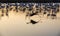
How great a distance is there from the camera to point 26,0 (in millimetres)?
1539

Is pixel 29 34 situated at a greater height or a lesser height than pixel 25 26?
lesser

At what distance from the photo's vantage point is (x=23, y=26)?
61.6 inches

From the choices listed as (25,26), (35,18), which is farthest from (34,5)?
(25,26)

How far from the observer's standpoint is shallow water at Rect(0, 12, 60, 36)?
5.11ft

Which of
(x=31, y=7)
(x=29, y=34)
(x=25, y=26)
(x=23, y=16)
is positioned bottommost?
(x=29, y=34)

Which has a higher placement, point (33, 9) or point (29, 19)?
point (33, 9)

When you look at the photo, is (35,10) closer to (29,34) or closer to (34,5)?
(34,5)

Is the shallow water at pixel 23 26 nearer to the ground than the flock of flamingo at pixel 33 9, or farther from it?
nearer to the ground

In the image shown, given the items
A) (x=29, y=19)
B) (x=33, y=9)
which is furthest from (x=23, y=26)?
(x=33, y=9)

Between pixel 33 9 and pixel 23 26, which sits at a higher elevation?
pixel 33 9

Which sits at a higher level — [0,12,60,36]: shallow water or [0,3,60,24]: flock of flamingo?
[0,3,60,24]: flock of flamingo

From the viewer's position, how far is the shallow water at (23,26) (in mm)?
1557

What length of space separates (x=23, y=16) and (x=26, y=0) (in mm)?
202

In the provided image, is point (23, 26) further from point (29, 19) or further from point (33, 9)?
point (33, 9)
